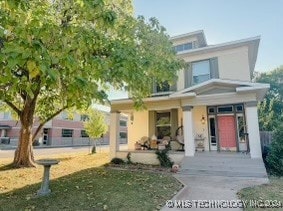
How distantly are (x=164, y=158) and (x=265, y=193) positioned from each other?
24.0 ft

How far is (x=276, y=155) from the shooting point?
11.8 m

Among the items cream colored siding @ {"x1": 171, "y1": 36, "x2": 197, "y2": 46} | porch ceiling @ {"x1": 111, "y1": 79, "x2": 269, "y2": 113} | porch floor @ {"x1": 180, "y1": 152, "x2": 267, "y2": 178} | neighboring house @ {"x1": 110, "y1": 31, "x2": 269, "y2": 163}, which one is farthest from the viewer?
cream colored siding @ {"x1": 171, "y1": 36, "x2": 197, "y2": 46}

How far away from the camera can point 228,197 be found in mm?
7590

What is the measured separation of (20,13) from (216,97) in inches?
443

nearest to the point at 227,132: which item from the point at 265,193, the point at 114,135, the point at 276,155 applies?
the point at 276,155

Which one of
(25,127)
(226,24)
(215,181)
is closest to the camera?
(215,181)

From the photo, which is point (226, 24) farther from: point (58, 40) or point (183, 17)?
point (58, 40)

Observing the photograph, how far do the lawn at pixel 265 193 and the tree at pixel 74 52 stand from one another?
5.32 m

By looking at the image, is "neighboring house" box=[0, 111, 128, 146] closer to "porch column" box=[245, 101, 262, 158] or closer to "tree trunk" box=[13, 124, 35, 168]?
"tree trunk" box=[13, 124, 35, 168]

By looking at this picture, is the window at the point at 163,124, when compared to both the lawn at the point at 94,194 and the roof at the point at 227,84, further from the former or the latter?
the lawn at the point at 94,194

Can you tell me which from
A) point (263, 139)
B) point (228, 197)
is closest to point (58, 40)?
point (228, 197)

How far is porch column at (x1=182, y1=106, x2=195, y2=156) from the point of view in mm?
14195

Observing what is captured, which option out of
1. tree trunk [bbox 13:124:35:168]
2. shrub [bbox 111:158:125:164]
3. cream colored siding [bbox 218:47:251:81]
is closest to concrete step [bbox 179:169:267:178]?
shrub [bbox 111:158:125:164]

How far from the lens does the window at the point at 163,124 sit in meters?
18.2
